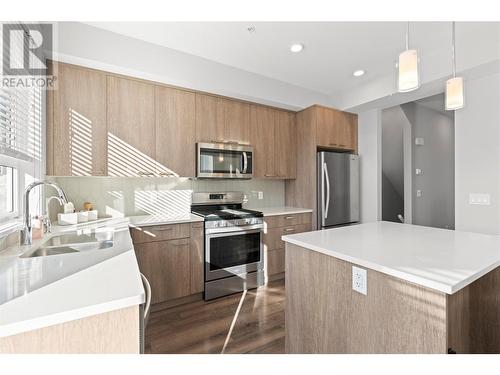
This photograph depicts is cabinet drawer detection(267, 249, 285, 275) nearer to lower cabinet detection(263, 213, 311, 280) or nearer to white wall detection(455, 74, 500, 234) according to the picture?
lower cabinet detection(263, 213, 311, 280)

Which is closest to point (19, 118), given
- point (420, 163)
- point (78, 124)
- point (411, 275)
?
point (78, 124)

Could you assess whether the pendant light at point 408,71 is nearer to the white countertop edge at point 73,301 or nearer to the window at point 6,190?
the white countertop edge at point 73,301

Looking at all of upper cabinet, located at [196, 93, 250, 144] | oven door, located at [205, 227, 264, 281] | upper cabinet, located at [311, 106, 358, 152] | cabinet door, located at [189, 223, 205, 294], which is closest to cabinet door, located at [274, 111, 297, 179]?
upper cabinet, located at [311, 106, 358, 152]

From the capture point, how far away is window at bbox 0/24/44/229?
1.42 m

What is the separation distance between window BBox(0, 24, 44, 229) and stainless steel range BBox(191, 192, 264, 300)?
1479mm

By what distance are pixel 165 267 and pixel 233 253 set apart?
0.76 meters

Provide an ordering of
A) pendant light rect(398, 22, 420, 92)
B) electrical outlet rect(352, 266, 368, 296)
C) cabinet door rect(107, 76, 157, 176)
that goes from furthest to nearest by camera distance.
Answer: cabinet door rect(107, 76, 157, 176), pendant light rect(398, 22, 420, 92), electrical outlet rect(352, 266, 368, 296)

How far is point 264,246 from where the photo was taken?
301 cm

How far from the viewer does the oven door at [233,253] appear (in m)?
2.62

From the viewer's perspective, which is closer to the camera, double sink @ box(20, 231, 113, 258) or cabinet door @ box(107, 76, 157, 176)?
double sink @ box(20, 231, 113, 258)

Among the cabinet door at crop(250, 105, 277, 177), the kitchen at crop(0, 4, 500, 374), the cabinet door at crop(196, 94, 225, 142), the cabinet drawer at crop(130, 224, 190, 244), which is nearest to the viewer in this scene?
the kitchen at crop(0, 4, 500, 374)

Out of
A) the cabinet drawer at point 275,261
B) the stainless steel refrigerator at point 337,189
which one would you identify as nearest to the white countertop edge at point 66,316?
the cabinet drawer at point 275,261
